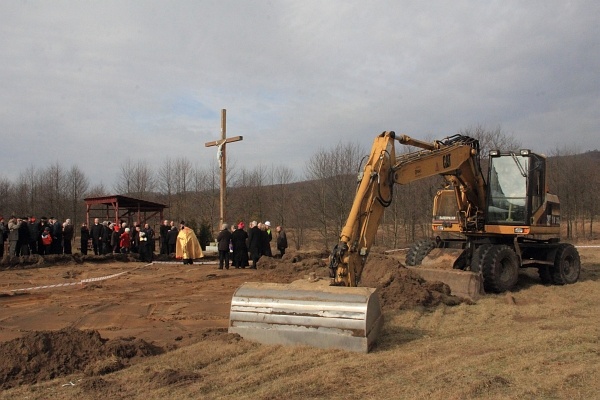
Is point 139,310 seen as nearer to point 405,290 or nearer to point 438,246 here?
point 405,290

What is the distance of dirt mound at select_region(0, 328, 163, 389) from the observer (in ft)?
18.9

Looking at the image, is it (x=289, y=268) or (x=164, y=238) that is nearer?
(x=289, y=268)


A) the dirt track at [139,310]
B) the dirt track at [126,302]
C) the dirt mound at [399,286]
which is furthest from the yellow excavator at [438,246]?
the dirt track at [126,302]

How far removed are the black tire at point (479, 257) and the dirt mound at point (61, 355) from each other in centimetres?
770

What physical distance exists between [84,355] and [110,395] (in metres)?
1.28

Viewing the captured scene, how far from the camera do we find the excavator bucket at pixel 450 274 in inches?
444

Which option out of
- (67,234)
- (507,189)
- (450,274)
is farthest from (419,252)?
(67,234)

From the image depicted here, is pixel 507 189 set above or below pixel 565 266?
above

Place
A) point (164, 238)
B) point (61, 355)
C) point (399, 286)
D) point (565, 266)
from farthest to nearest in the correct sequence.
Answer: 1. point (164, 238)
2. point (565, 266)
3. point (399, 286)
4. point (61, 355)

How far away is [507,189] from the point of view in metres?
13.2

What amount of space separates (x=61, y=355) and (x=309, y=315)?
9.94 feet

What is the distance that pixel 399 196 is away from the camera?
34406 mm

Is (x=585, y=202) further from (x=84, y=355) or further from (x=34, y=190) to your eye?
(x=34, y=190)

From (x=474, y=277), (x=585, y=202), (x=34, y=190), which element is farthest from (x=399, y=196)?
(x=34, y=190)
